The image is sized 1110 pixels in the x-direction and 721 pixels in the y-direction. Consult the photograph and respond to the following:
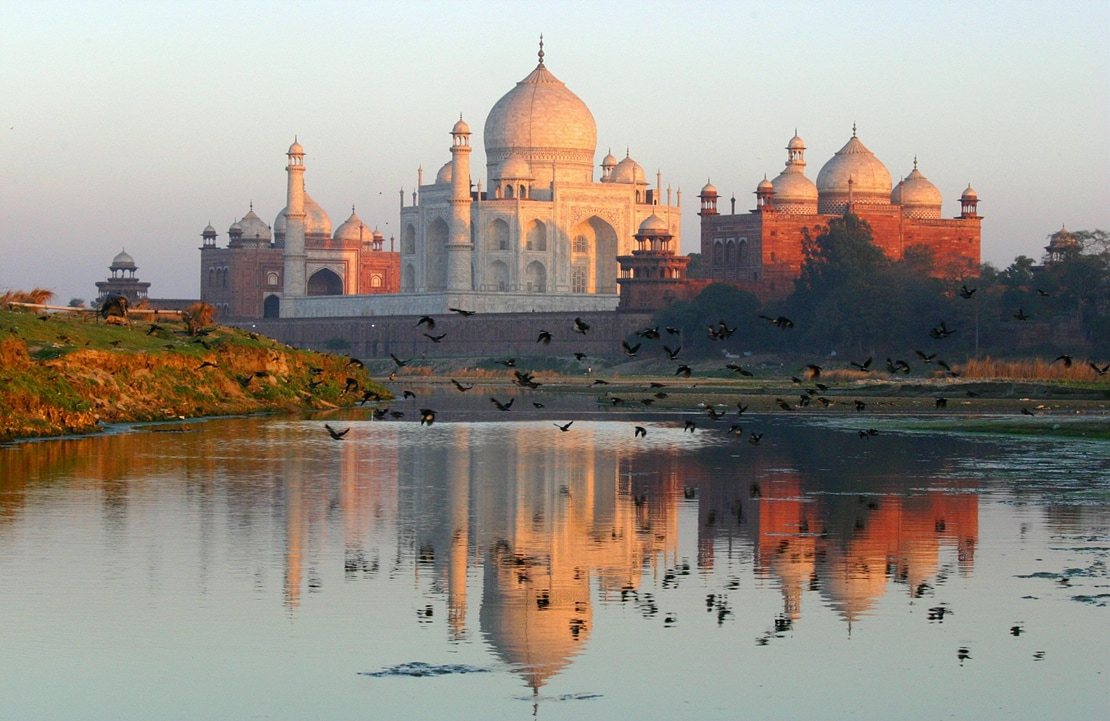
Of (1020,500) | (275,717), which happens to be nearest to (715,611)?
(275,717)

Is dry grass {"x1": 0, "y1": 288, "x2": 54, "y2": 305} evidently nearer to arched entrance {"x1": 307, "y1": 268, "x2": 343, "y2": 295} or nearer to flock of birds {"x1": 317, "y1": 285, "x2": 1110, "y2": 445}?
flock of birds {"x1": 317, "y1": 285, "x2": 1110, "y2": 445}

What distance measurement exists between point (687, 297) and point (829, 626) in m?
62.2

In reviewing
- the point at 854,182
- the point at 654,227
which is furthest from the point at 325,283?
the point at 854,182

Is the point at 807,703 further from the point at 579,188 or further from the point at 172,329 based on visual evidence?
the point at 579,188

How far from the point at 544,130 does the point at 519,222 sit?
452 cm

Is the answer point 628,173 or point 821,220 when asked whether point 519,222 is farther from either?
point 821,220

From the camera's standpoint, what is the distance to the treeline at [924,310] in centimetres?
5653

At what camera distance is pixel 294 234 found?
8950cm

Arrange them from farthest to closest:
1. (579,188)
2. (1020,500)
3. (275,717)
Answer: (579,188) → (1020,500) → (275,717)

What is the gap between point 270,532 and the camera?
1478 cm

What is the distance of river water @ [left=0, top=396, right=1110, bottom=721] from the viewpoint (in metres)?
9.12

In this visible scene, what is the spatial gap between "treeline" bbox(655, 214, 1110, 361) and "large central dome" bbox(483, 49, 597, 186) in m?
20.0

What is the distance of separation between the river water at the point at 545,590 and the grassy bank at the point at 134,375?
2639 mm

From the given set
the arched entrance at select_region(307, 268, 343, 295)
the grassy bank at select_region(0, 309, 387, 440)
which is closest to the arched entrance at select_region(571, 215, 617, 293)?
the arched entrance at select_region(307, 268, 343, 295)
